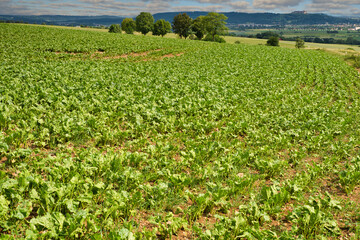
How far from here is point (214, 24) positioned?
89562 mm

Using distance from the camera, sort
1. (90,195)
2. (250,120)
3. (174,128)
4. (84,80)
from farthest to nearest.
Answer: (84,80)
(250,120)
(174,128)
(90,195)

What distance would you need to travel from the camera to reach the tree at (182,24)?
90.2 meters

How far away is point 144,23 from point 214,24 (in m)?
29.8

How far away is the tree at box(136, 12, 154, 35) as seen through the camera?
97812 millimetres

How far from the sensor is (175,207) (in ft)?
18.4

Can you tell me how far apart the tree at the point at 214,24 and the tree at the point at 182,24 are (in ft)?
22.4

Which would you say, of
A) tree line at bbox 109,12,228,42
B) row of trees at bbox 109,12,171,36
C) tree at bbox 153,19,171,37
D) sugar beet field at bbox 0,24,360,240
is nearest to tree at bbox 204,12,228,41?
tree line at bbox 109,12,228,42

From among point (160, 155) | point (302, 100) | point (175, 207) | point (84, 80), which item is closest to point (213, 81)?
point (302, 100)

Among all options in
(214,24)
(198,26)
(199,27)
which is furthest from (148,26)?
(214,24)

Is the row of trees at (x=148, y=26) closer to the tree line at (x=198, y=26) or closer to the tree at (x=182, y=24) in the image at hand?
the tree line at (x=198, y=26)

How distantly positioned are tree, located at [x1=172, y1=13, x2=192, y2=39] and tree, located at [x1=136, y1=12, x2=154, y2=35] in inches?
437

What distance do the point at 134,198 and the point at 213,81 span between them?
1488 cm

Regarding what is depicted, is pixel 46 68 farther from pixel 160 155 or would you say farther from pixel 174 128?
pixel 160 155

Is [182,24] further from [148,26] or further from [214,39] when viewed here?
[148,26]
